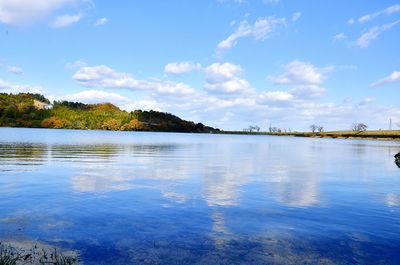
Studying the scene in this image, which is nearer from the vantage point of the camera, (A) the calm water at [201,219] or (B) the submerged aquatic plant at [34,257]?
(B) the submerged aquatic plant at [34,257]

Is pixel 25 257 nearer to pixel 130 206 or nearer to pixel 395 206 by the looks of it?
pixel 130 206

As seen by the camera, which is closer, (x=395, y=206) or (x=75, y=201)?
(x=75, y=201)

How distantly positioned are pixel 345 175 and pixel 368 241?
29.7 m

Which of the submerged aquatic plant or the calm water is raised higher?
the submerged aquatic plant

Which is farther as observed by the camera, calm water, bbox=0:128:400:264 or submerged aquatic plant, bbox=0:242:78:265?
calm water, bbox=0:128:400:264

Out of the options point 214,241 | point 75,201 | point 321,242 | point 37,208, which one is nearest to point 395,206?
point 321,242

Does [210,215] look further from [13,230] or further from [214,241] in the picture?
[13,230]

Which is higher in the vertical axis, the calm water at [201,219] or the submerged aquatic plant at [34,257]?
the submerged aquatic plant at [34,257]

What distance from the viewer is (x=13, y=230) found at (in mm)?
16375

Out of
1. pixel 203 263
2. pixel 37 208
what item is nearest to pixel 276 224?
pixel 203 263

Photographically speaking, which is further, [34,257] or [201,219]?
[201,219]

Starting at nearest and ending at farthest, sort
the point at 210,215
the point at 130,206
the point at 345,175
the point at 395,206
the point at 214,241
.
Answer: the point at 214,241, the point at 210,215, the point at 130,206, the point at 395,206, the point at 345,175

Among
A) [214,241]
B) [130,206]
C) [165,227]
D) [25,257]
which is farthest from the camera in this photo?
[130,206]

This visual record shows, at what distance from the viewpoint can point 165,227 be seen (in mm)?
17812
